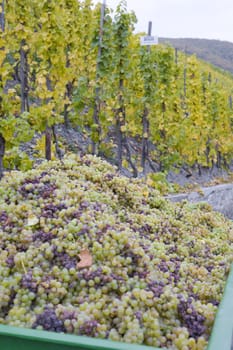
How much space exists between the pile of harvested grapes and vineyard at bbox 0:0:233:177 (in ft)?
6.12

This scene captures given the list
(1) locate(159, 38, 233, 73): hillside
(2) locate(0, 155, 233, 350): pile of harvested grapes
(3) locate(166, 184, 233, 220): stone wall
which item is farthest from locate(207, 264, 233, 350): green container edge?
(1) locate(159, 38, 233, 73): hillside

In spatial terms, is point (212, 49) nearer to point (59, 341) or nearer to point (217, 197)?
point (217, 197)

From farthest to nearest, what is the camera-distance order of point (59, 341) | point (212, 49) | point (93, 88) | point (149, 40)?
point (212, 49) → point (93, 88) → point (149, 40) → point (59, 341)

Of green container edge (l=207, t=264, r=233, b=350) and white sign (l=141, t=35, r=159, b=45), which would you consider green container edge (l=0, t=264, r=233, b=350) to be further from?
white sign (l=141, t=35, r=159, b=45)

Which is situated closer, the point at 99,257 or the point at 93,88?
the point at 99,257

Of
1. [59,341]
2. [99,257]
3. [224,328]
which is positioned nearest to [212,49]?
[99,257]

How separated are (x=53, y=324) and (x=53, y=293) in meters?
0.19

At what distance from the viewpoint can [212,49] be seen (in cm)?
5153

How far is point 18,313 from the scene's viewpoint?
141 centimetres

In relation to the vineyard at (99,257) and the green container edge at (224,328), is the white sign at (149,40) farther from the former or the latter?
the green container edge at (224,328)

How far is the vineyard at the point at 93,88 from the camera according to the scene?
5.20 m

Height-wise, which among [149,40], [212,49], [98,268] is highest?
[212,49]

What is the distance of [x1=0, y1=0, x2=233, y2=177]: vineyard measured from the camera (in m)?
5.20

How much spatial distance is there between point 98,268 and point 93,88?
589 centimetres
